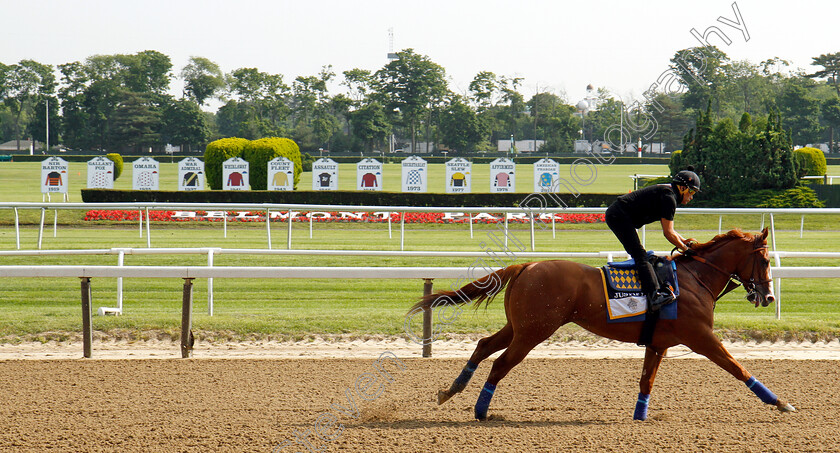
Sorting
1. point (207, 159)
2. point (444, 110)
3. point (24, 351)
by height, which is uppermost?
point (444, 110)

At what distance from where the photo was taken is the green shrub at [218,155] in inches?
1085

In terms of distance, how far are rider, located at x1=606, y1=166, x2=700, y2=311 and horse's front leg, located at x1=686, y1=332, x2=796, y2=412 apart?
1.06 ft

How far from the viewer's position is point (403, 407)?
4.50 m

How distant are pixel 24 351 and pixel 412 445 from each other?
13.7ft

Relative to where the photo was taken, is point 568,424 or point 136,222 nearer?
point 568,424

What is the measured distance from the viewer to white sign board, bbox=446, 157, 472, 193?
22906 mm

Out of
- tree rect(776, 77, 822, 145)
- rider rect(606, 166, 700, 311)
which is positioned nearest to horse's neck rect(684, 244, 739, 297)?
rider rect(606, 166, 700, 311)

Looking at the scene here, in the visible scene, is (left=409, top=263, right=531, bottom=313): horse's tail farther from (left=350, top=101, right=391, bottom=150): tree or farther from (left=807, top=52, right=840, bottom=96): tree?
(left=807, top=52, right=840, bottom=96): tree

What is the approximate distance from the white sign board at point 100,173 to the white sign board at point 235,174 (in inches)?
143

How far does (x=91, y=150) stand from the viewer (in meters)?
58.0

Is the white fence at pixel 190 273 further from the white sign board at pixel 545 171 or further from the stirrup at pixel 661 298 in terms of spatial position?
the white sign board at pixel 545 171

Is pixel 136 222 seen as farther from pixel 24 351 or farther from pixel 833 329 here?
pixel 833 329

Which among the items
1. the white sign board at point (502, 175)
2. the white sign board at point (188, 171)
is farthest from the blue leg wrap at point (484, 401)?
the white sign board at point (188, 171)

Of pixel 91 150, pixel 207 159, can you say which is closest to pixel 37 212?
pixel 207 159
